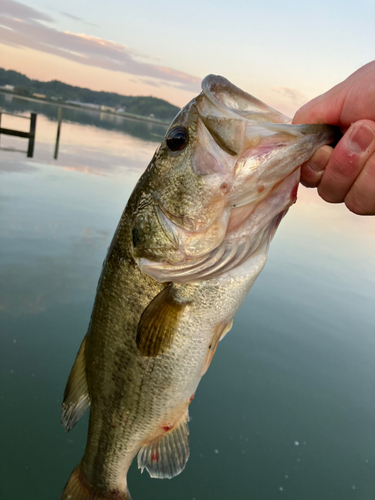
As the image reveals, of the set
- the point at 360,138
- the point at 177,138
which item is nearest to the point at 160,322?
the point at 177,138

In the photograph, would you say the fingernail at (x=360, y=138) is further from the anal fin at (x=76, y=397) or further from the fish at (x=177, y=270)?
the anal fin at (x=76, y=397)

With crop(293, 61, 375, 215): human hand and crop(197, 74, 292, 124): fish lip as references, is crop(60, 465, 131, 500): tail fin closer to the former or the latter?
crop(293, 61, 375, 215): human hand

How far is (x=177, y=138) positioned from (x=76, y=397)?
1.54 metres

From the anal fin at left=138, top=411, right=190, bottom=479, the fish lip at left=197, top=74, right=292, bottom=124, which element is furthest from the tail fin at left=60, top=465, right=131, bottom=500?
the fish lip at left=197, top=74, right=292, bottom=124

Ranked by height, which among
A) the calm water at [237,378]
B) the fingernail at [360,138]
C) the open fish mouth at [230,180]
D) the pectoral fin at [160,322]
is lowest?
the calm water at [237,378]

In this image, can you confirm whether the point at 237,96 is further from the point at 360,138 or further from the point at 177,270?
the point at 177,270

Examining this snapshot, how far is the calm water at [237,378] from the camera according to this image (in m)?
3.08

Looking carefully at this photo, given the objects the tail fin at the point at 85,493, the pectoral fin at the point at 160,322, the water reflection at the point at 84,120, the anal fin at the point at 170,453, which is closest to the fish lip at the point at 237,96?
the pectoral fin at the point at 160,322

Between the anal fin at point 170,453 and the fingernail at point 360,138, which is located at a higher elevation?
the fingernail at point 360,138

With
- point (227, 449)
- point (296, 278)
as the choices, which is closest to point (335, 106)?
point (227, 449)

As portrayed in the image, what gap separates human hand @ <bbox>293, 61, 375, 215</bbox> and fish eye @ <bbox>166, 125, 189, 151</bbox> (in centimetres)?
57

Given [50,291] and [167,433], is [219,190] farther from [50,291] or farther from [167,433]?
[50,291]

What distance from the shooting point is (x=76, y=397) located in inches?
82.1

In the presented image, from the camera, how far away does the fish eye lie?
1532mm
